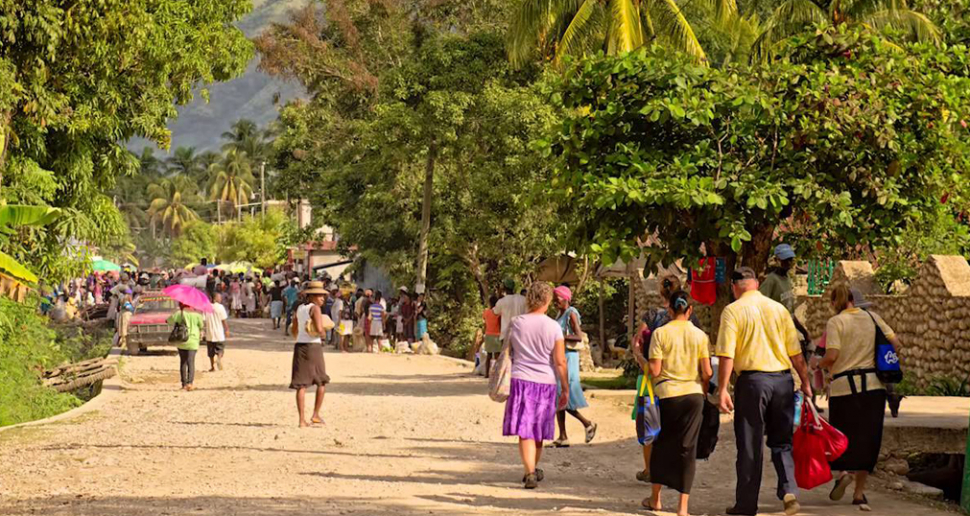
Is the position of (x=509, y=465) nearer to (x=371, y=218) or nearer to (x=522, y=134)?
(x=522, y=134)

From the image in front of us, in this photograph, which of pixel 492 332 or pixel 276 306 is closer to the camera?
pixel 492 332

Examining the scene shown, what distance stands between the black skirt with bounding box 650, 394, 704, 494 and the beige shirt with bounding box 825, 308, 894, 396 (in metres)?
1.30

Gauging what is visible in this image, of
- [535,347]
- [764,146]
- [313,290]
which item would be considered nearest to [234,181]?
[313,290]

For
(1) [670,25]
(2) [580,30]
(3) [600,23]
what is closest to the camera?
(2) [580,30]

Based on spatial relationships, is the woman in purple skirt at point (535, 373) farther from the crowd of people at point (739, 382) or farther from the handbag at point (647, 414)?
the handbag at point (647, 414)

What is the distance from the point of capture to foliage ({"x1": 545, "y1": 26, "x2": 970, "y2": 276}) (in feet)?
47.4

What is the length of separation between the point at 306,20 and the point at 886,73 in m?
34.8

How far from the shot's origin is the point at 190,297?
2298 centimetres

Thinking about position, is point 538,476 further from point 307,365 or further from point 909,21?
point 909,21

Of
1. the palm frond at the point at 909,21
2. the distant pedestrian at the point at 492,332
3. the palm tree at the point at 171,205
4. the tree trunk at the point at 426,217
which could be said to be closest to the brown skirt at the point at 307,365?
the distant pedestrian at the point at 492,332

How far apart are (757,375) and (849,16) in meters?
16.4

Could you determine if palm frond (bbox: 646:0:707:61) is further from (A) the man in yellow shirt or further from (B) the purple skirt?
(A) the man in yellow shirt

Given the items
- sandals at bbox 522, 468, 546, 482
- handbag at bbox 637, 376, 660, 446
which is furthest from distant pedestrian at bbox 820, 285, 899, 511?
sandals at bbox 522, 468, 546, 482

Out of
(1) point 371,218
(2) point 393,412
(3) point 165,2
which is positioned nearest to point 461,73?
(1) point 371,218
